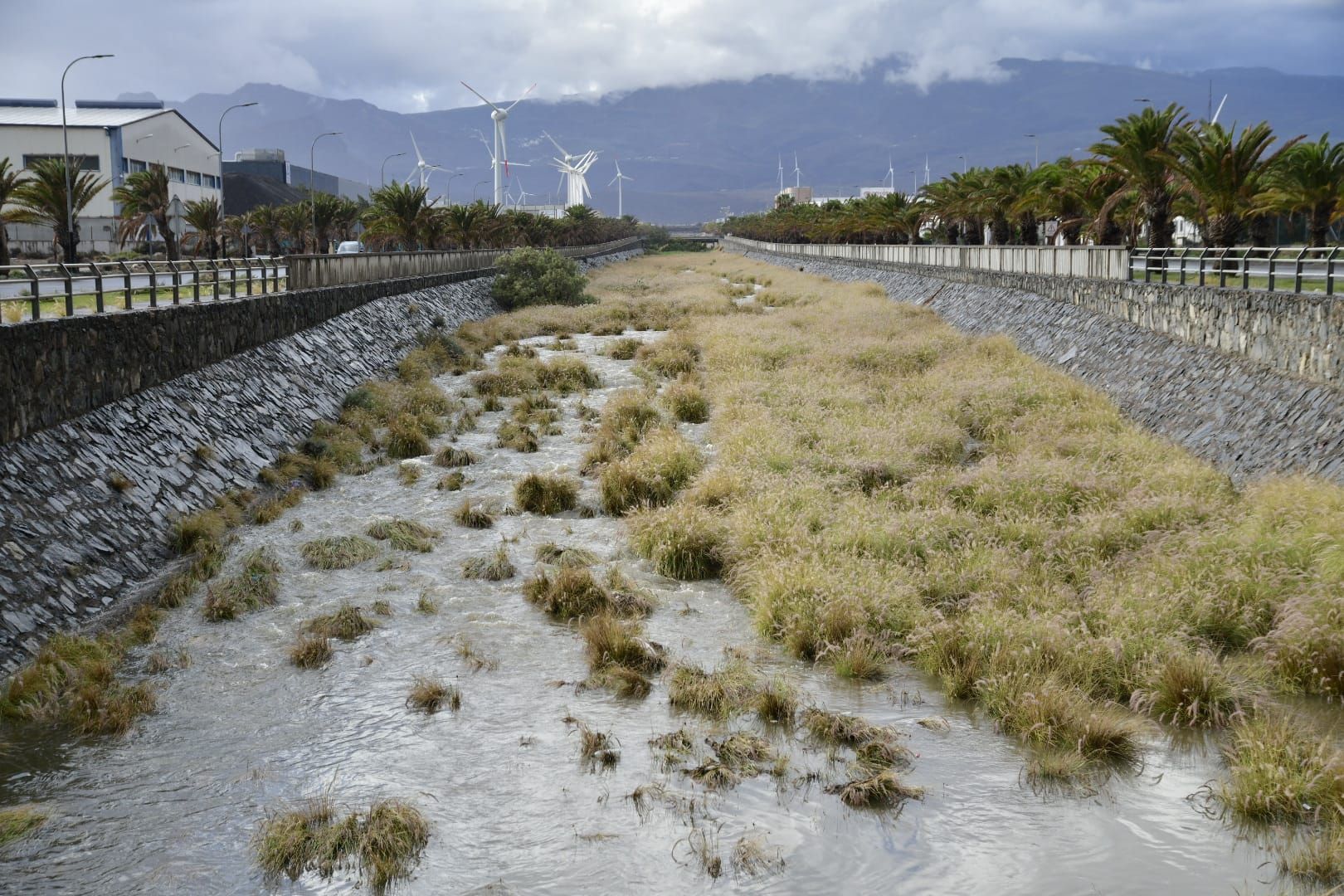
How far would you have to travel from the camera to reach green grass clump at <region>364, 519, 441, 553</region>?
55.1 ft

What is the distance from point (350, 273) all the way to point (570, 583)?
85.5ft

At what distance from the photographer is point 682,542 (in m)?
16.0

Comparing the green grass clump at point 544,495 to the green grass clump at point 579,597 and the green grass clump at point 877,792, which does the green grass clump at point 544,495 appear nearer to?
the green grass clump at point 579,597

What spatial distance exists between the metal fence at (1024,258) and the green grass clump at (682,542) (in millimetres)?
18754

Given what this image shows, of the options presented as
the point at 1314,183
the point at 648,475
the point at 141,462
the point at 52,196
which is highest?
the point at 52,196

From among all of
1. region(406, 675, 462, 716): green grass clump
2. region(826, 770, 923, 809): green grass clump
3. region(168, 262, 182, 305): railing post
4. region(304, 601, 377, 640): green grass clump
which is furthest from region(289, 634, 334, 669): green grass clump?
region(168, 262, 182, 305): railing post

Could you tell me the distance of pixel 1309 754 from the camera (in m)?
9.15

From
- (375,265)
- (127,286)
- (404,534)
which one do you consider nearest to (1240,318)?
(404,534)

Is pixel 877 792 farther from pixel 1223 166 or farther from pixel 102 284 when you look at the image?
pixel 1223 166

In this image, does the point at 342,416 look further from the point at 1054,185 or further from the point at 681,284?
the point at 681,284

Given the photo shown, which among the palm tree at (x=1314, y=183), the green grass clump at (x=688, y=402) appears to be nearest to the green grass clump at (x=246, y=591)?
the green grass clump at (x=688, y=402)

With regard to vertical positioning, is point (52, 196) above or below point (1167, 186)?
above

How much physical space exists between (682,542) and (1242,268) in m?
13.5

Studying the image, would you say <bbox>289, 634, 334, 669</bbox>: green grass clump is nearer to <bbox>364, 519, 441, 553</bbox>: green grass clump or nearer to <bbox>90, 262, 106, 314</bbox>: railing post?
<bbox>364, 519, 441, 553</bbox>: green grass clump
